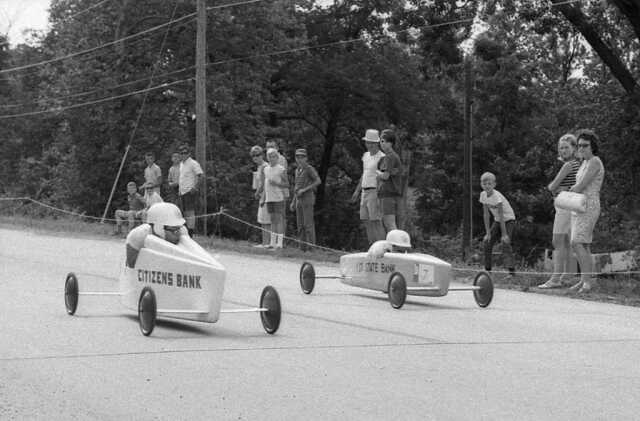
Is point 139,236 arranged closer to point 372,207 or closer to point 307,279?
point 307,279

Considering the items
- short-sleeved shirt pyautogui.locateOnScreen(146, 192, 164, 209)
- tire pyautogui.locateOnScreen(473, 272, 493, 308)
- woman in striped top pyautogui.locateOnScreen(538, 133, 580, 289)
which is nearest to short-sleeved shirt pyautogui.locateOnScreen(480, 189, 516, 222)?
woman in striped top pyautogui.locateOnScreen(538, 133, 580, 289)

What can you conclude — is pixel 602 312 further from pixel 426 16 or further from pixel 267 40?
pixel 267 40

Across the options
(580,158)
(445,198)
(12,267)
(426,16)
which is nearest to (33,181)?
(445,198)

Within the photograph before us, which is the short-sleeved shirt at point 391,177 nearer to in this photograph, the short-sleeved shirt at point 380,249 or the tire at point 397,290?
→ the short-sleeved shirt at point 380,249

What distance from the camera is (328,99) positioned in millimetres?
53156

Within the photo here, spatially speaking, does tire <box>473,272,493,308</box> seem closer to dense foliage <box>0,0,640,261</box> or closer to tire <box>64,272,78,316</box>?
tire <box>64,272,78,316</box>

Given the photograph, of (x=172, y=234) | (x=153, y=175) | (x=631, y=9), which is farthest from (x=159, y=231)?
(x=631, y=9)

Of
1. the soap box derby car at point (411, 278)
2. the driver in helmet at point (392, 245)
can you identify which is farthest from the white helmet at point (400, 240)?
the soap box derby car at point (411, 278)

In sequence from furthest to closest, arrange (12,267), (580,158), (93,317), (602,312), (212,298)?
(12,267) < (580,158) < (602,312) < (93,317) < (212,298)

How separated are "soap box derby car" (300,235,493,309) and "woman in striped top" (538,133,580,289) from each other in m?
2.49

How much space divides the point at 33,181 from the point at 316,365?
5430 centimetres

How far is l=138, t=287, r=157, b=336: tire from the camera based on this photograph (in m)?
9.18

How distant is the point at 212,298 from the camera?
31.1 feet

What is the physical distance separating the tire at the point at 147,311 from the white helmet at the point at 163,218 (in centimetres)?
102
